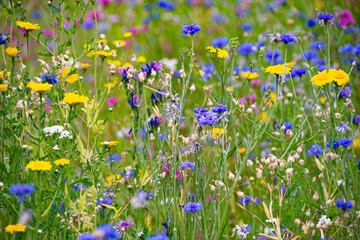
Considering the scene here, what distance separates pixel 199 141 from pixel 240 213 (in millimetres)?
990

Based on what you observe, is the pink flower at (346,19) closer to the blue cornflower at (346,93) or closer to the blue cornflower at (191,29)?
the blue cornflower at (346,93)

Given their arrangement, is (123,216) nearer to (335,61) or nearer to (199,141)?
(199,141)

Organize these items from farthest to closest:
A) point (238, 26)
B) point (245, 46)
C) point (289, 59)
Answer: point (238, 26) → point (289, 59) → point (245, 46)

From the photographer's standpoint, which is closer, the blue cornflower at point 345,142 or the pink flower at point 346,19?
the blue cornflower at point 345,142

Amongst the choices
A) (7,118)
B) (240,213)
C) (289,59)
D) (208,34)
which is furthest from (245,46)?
(7,118)

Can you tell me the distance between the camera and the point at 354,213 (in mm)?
1586

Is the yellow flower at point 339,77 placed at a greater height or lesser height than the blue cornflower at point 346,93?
greater

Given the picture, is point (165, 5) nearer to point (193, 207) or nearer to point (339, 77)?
point (339, 77)

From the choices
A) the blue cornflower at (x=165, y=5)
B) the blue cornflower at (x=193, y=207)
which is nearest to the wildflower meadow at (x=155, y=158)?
the blue cornflower at (x=193, y=207)

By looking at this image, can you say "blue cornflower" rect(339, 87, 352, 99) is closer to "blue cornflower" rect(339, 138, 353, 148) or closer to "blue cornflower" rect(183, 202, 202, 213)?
"blue cornflower" rect(339, 138, 353, 148)

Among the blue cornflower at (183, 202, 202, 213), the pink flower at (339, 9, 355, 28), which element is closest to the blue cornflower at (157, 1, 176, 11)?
the pink flower at (339, 9, 355, 28)

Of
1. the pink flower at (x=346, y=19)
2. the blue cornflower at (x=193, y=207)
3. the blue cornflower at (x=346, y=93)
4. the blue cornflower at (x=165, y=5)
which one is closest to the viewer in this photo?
the blue cornflower at (x=193, y=207)

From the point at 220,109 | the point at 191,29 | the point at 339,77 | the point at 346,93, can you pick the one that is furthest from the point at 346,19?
the point at 220,109


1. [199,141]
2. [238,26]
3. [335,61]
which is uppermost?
[238,26]
